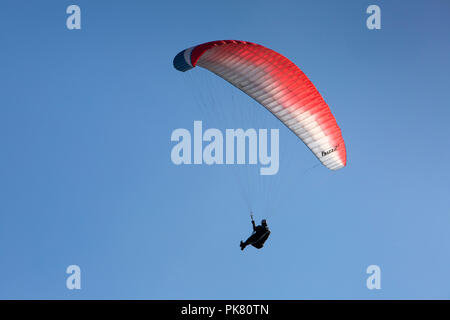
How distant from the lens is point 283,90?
19.5 metres

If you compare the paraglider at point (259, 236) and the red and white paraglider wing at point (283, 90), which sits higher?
the red and white paraglider wing at point (283, 90)

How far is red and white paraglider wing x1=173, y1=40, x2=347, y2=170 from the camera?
1878 cm

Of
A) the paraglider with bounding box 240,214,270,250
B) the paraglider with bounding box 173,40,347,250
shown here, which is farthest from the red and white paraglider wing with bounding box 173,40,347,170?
the paraglider with bounding box 240,214,270,250

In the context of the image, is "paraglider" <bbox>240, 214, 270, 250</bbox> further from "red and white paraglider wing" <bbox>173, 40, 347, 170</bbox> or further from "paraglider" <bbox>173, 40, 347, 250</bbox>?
"red and white paraglider wing" <bbox>173, 40, 347, 170</bbox>

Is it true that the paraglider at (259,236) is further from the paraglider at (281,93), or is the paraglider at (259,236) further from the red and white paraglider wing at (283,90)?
the red and white paraglider wing at (283,90)

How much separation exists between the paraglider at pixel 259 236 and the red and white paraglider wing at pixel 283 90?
8.55 feet

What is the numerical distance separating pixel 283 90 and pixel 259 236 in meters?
4.07

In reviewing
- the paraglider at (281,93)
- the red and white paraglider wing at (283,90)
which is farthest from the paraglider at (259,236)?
the red and white paraglider wing at (283,90)

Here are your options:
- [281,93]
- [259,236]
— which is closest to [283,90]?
[281,93]

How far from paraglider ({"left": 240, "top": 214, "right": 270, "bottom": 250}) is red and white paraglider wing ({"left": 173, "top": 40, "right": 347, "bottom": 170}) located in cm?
261

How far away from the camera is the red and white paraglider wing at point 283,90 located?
1878 centimetres

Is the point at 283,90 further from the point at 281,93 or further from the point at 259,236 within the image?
the point at 259,236
